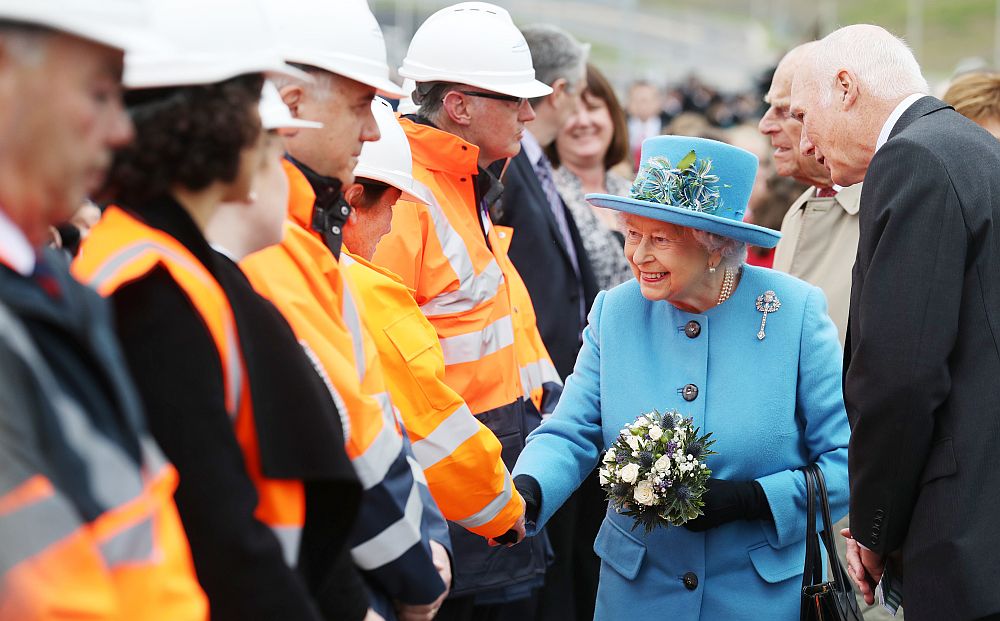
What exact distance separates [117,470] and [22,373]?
0.60ft

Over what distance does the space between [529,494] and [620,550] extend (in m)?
0.35

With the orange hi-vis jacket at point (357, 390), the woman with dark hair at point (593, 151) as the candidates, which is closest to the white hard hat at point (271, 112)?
the orange hi-vis jacket at point (357, 390)

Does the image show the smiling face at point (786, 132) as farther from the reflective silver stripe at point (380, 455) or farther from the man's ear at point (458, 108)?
the reflective silver stripe at point (380, 455)

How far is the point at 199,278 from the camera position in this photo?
5.83ft

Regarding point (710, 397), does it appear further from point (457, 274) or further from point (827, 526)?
point (457, 274)

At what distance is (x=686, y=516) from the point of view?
3.25 metres

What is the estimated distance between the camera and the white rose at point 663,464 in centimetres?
324

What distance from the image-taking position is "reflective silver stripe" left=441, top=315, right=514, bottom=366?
160 inches

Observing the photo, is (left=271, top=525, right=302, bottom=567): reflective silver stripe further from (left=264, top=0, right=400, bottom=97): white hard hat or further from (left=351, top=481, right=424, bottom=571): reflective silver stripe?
(left=264, top=0, right=400, bottom=97): white hard hat

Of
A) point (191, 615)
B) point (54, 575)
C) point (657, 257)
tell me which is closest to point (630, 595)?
point (657, 257)

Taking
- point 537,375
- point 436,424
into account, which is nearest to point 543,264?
point 537,375

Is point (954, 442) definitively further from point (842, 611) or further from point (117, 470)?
point (117, 470)

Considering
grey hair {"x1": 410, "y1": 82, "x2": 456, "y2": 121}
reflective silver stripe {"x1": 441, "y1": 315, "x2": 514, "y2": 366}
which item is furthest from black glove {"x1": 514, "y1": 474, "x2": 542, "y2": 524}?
grey hair {"x1": 410, "y1": 82, "x2": 456, "y2": 121}

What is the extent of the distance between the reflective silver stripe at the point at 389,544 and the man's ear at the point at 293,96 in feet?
2.66
